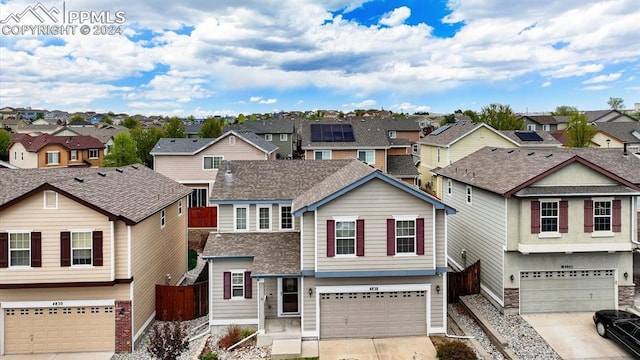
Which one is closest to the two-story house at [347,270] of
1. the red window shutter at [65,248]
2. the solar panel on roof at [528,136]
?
the red window shutter at [65,248]

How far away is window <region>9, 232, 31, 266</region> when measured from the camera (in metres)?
16.0

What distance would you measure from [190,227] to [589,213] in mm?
25531

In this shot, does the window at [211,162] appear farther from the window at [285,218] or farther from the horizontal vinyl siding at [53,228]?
the horizontal vinyl siding at [53,228]

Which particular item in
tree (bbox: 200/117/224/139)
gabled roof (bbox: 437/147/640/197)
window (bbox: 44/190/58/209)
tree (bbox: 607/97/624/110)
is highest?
tree (bbox: 607/97/624/110)

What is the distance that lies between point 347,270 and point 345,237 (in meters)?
1.27

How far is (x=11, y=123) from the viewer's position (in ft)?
403

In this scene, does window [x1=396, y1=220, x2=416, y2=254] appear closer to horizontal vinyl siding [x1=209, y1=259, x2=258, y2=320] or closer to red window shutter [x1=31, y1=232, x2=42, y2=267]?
horizontal vinyl siding [x1=209, y1=259, x2=258, y2=320]

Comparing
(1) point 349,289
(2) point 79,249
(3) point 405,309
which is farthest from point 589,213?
(2) point 79,249

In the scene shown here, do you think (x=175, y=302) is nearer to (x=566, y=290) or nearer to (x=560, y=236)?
(x=560, y=236)

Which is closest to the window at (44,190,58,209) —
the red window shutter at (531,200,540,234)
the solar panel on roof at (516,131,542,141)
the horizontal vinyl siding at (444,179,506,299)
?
the horizontal vinyl siding at (444,179,506,299)

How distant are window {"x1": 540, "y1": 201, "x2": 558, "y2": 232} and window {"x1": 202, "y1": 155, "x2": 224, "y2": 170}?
30107 millimetres

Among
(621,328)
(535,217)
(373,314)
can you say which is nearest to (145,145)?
(373,314)

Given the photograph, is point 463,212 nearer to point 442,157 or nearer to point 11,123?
point 442,157

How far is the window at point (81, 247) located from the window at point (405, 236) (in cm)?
1165
